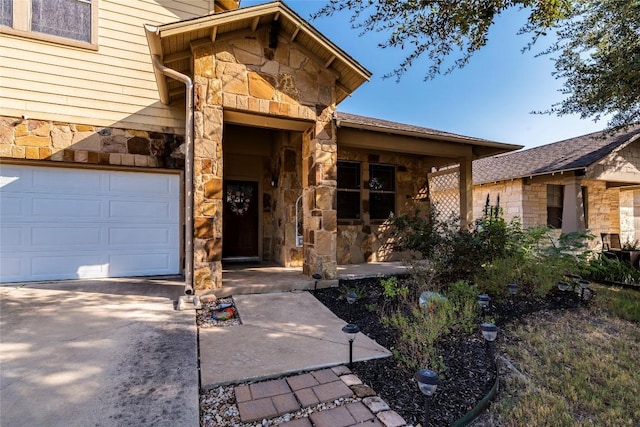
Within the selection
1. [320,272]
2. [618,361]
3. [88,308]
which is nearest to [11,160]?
[88,308]

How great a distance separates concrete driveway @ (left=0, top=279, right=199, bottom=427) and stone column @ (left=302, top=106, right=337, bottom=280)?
2.15 meters

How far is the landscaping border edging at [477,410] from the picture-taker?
1.95 meters

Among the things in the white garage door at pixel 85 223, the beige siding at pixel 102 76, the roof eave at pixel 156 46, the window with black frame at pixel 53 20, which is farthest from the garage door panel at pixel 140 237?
the window with black frame at pixel 53 20

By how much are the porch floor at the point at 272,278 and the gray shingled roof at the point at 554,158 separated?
6.57m

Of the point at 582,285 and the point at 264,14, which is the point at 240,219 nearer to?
the point at 264,14

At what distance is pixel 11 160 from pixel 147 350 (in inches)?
187

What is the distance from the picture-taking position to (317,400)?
2.12 m

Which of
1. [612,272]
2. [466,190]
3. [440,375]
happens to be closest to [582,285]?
[612,272]

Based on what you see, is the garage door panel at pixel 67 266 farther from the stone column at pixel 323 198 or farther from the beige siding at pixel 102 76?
the stone column at pixel 323 198

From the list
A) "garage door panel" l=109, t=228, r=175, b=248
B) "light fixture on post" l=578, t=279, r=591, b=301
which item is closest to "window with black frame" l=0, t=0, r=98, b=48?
"garage door panel" l=109, t=228, r=175, b=248

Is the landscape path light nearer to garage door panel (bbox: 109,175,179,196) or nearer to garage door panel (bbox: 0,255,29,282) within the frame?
garage door panel (bbox: 109,175,179,196)

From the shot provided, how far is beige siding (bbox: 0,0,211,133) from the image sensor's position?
5.21 meters

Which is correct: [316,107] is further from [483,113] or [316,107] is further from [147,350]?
[483,113]

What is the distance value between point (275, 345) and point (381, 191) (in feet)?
18.7
